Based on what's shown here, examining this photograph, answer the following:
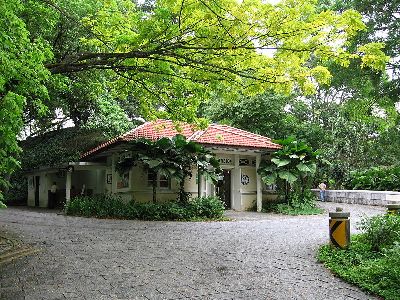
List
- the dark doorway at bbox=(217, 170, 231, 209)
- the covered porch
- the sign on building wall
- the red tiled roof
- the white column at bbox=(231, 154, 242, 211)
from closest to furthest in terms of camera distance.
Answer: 1. the red tiled roof
2. the white column at bbox=(231, 154, 242, 211)
3. the sign on building wall
4. the dark doorway at bbox=(217, 170, 231, 209)
5. the covered porch

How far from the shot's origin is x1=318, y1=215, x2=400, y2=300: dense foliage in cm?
516

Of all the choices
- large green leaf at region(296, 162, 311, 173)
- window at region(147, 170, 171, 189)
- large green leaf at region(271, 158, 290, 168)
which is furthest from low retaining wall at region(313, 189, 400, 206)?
window at region(147, 170, 171, 189)

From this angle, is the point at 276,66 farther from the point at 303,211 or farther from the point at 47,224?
the point at 303,211

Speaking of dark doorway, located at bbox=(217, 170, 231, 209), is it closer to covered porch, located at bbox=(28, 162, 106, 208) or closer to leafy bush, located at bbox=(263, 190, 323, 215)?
leafy bush, located at bbox=(263, 190, 323, 215)

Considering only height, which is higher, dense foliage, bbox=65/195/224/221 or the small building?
the small building

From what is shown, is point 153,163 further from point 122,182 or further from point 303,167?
point 303,167

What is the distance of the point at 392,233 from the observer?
6762mm

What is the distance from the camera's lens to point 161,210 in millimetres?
14117

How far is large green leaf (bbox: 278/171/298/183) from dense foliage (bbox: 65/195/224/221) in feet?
11.7

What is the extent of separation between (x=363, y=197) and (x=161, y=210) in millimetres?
11566

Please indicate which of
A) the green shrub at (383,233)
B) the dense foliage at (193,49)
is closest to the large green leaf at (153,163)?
the dense foliage at (193,49)

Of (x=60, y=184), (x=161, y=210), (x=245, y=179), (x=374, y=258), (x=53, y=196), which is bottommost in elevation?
(x=374, y=258)

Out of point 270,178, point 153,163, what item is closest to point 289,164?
point 270,178

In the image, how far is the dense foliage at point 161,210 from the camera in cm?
1403
